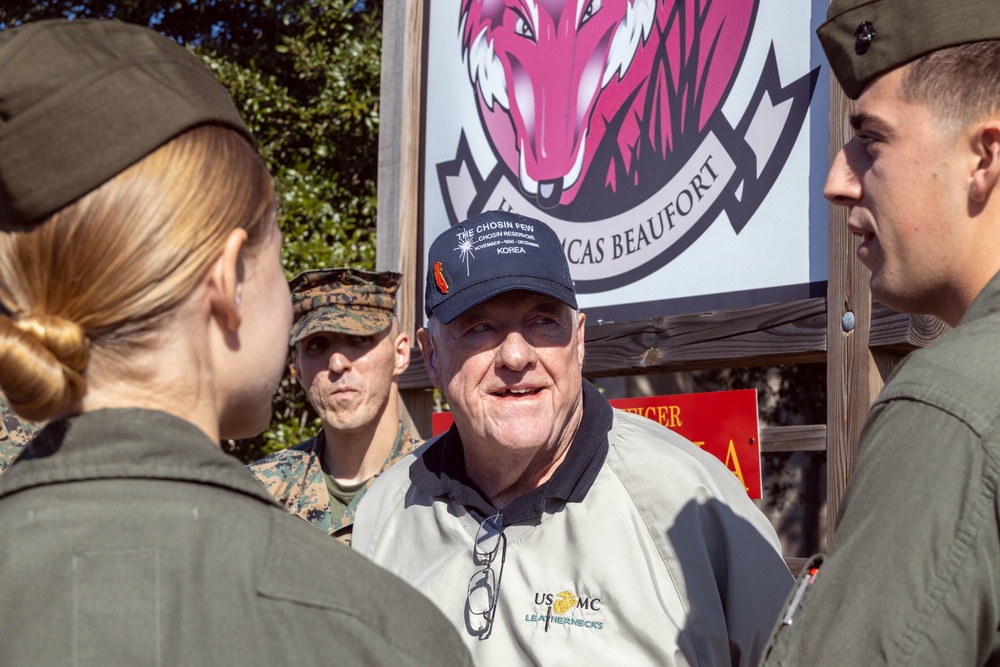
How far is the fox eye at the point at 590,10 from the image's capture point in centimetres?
347

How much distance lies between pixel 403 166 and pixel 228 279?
299 centimetres

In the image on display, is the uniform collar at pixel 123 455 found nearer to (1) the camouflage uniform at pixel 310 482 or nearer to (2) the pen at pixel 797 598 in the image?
(2) the pen at pixel 797 598

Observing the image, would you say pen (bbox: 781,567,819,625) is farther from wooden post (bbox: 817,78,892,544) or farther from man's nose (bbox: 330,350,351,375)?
man's nose (bbox: 330,350,351,375)

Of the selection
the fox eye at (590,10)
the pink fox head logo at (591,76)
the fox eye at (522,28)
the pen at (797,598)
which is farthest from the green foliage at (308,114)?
the pen at (797,598)

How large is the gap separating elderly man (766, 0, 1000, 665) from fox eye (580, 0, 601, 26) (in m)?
1.91

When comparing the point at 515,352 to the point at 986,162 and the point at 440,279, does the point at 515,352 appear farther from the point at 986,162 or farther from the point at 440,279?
the point at 986,162

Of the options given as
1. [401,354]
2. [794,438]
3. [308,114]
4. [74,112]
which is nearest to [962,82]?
[74,112]

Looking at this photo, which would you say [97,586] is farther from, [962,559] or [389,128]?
[389,128]

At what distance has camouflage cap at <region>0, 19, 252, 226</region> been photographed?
114cm

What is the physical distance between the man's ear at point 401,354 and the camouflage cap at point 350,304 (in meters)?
0.08

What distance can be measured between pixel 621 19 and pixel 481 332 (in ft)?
4.34

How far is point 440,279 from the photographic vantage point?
2602 millimetres

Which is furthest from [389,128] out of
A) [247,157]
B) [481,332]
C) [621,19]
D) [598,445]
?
[247,157]

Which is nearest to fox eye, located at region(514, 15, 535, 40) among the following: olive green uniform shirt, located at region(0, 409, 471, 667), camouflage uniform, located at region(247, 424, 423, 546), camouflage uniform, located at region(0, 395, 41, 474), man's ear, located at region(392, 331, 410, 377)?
man's ear, located at region(392, 331, 410, 377)
